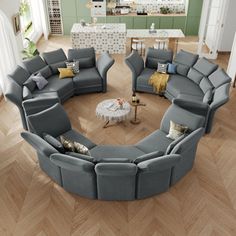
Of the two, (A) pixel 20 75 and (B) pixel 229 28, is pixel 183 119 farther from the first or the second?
(B) pixel 229 28

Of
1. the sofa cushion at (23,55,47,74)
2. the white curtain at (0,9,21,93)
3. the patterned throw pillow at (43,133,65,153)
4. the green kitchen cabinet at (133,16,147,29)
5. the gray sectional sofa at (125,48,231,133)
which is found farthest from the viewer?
the green kitchen cabinet at (133,16,147,29)

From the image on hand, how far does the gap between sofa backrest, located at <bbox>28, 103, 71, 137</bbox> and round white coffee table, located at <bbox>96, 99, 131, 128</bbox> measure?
3.32 feet

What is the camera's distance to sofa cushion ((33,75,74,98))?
7471 mm

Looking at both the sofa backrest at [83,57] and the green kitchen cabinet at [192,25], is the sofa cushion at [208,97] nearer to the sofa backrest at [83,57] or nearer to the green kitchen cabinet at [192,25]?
the sofa backrest at [83,57]

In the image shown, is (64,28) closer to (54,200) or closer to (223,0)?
(223,0)

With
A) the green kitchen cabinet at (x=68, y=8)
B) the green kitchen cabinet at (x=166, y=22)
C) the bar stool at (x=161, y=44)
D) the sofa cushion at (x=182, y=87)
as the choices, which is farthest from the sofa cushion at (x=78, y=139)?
the green kitchen cabinet at (x=166, y=22)

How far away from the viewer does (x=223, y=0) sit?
941 centimetres

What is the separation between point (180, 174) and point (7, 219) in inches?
125

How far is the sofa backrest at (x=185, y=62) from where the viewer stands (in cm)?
807

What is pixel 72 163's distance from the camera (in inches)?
177

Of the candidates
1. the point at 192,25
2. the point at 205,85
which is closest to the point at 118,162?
the point at 205,85

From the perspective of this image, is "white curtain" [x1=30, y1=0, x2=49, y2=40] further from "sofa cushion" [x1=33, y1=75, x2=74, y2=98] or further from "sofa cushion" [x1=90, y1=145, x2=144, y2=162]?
"sofa cushion" [x1=90, y1=145, x2=144, y2=162]

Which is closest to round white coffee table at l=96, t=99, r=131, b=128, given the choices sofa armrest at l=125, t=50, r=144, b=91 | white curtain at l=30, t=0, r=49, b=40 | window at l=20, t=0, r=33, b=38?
sofa armrest at l=125, t=50, r=144, b=91

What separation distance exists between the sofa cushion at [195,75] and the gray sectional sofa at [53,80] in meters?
2.22
